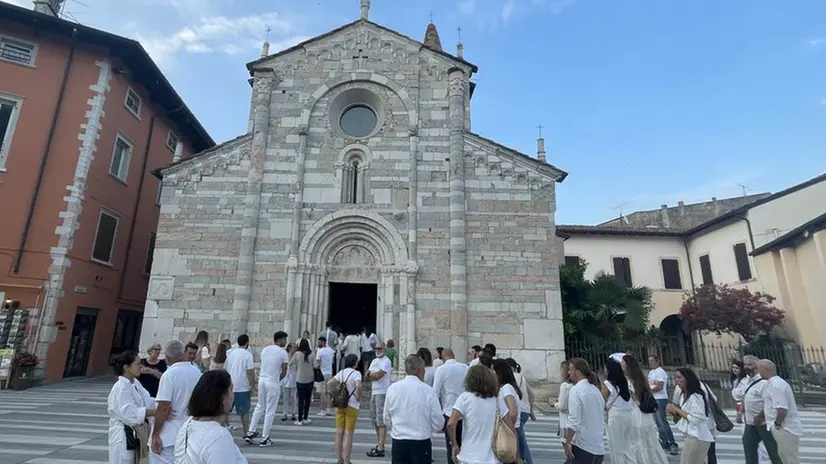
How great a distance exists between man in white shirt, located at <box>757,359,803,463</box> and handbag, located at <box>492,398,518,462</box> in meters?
3.77

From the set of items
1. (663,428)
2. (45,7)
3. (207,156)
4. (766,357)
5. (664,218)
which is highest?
(45,7)

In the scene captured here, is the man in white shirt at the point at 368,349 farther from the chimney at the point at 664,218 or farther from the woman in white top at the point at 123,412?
the chimney at the point at 664,218

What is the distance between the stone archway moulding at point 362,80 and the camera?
48.8ft

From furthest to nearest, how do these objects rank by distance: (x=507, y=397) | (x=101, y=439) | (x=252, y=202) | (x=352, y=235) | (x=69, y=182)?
(x=69, y=182) < (x=352, y=235) < (x=252, y=202) < (x=101, y=439) < (x=507, y=397)

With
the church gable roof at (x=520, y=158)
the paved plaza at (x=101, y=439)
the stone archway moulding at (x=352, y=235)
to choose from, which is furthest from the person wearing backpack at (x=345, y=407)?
the church gable roof at (x=520, y=158)

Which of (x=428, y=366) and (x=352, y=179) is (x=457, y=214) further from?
(x=428, y=366)

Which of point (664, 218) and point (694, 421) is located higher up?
point (664, 218)

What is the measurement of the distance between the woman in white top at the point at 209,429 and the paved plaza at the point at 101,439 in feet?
13.8

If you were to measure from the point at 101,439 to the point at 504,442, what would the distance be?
7242 mm

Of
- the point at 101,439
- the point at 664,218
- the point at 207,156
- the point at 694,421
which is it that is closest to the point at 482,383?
the point at 694,421

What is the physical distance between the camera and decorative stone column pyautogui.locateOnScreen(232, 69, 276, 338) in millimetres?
12844

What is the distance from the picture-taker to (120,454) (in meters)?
4.13

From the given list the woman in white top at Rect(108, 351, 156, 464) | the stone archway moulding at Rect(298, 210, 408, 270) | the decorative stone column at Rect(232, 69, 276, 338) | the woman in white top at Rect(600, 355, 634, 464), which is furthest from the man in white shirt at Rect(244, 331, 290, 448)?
the stone archway moulding at Rect(298, 210, 408, 270)

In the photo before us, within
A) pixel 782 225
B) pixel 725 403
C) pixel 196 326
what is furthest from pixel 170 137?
pixel 782 225
